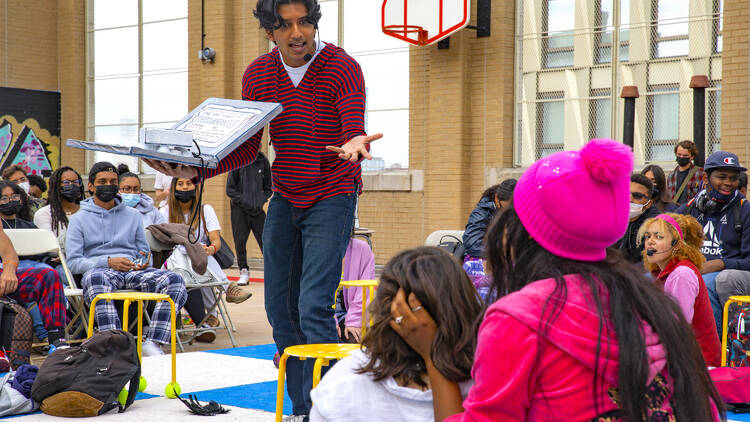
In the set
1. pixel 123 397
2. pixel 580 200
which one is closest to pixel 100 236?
pixel 123 397

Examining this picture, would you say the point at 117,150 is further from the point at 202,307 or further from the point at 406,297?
the point at 202,307

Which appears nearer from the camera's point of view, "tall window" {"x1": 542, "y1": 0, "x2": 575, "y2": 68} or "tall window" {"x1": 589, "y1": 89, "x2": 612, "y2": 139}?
"tall window" {"x1": 589, "y1": 89, "x2": 612, "y2": 139}

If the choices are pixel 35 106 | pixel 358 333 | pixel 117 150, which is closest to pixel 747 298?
pixel 358 333

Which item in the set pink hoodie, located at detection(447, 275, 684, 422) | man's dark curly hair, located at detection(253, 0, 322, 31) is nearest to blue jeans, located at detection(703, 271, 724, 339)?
man's dark curly hair, located at detection(253, 0, 322, 31)

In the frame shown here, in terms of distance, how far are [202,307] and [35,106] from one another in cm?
999

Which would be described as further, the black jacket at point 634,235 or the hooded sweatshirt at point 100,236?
the hooded sweatshirt at point 100,236

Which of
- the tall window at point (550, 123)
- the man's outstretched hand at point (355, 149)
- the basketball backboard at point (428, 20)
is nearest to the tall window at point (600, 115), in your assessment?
the tall window at point (550, 123)

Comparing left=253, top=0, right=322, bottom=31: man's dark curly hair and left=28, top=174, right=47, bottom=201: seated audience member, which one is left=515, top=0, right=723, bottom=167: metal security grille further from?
left=253, top=0, right=322, bottom=31: man's dark curly hair

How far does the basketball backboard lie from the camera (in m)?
12.1

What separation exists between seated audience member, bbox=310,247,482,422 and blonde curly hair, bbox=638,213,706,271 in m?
3.46

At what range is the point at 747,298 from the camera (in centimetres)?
556

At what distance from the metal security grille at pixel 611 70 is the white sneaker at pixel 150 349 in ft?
23.5

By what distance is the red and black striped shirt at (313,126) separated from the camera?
11.7 ft

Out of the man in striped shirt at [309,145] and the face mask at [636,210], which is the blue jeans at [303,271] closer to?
the man in striped shirt at [309,145]
